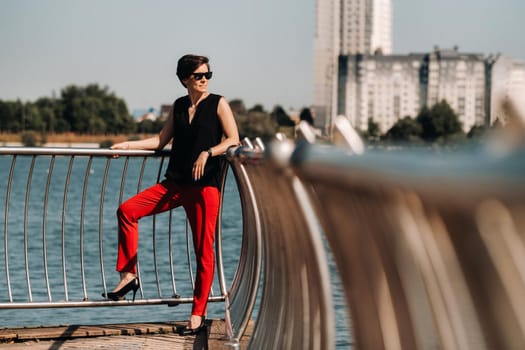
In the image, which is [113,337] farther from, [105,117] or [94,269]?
[105,117]

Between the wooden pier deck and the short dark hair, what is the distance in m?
1.40

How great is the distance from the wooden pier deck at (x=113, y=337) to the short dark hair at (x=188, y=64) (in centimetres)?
140

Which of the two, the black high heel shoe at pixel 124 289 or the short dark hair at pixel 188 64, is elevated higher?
the short dark hair at pixel 188 64

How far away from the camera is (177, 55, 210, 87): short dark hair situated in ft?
19.6

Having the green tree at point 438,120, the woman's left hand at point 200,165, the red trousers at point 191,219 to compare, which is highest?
the woman's left hand at point 200,165

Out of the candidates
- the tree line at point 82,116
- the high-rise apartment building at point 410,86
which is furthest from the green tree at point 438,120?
the tree line at point 82,116

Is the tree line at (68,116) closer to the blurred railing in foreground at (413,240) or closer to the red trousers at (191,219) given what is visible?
the red trousers at (191,219)

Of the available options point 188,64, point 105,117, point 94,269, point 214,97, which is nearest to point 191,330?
point 214,97

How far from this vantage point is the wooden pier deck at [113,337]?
18.5ft

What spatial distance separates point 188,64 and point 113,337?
1565 mm

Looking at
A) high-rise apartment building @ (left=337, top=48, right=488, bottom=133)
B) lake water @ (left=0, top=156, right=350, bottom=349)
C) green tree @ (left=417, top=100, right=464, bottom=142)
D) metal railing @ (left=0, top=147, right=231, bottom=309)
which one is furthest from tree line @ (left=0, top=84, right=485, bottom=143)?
metal railing @ (left=0, top=147, right=231, bottom=309)

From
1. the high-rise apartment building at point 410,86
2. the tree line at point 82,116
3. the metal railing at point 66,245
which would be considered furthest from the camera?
the high-rise apartment building at point 410,86

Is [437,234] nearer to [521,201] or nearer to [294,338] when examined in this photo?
[521,201]

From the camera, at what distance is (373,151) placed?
1.40 metres
